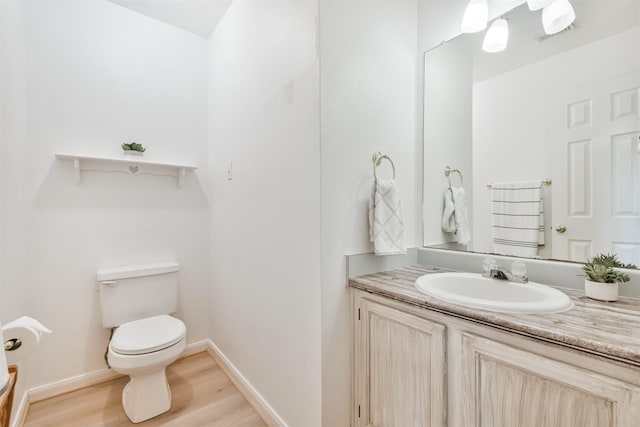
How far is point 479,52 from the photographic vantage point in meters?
1.36

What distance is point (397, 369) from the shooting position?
1057 millimetres

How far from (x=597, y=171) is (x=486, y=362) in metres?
0.83

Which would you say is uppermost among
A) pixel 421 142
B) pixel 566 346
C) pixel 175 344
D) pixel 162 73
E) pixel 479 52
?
pixel 162 73

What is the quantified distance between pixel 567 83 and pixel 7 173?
246 centimetres

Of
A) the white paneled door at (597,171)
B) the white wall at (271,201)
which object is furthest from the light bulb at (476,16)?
the white wall at (271,201)

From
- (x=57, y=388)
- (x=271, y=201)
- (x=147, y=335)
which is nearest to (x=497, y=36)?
(x=271, y=201)

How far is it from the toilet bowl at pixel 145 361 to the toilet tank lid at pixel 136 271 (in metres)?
0.31

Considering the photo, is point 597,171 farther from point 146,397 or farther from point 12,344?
point 146,397

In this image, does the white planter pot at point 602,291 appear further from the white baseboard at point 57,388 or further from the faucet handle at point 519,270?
the white baseboard at point 57,388

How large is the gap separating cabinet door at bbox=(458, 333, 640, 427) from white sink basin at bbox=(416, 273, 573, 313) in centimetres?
11

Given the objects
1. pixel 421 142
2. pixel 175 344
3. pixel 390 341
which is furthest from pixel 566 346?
pixel 175 344

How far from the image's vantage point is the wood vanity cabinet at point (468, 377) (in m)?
0.63

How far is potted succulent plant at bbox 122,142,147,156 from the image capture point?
1873 mm

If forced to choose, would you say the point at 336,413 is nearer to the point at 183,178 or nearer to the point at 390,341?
the point at 390,341
